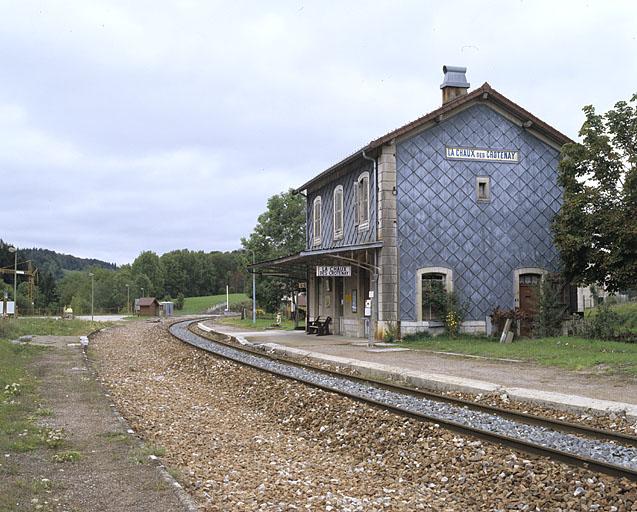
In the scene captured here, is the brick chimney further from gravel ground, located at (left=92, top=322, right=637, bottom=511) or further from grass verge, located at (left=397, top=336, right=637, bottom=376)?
gravel ground, located at (left=92, top=322, right=637, bottom=511)

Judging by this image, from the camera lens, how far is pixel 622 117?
18.9 m

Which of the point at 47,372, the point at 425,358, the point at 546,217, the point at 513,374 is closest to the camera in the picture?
the point at 513,374

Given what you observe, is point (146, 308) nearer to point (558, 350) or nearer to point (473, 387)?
point (558, 350)

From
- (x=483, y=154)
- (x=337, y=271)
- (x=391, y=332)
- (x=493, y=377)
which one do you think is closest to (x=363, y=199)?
(x=337, y=271)

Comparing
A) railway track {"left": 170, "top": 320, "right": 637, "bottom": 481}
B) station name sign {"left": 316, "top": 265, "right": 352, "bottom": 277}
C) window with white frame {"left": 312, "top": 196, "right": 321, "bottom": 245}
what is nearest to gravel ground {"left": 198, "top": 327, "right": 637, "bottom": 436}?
railway track {"left": 170, "top": 320, "right": 637, "bottom": 481}

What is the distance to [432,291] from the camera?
21203mm

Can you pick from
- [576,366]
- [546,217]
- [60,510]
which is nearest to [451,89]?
[546,217]

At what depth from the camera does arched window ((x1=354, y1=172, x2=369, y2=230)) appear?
2269 cm

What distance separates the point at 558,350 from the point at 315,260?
1024cm

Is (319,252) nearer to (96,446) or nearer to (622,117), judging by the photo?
(622,117)

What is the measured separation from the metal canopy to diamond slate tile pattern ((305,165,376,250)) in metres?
0.69

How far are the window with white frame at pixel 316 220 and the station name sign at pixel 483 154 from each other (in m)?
7.66

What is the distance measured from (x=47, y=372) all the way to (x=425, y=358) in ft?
28.0

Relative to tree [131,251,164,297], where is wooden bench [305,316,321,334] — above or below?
below
